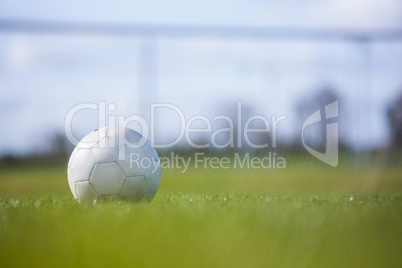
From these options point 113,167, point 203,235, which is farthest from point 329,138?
point 203,235

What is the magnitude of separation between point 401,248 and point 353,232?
0.33 meters

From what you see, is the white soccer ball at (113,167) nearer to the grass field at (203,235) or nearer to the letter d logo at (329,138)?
the grass field at (203,235)

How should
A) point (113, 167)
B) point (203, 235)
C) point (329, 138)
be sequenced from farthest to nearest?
1. point (329, 138)
2. point (113, 167)
3. point (203, 235)

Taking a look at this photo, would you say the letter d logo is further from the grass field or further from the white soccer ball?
the white soccer ball

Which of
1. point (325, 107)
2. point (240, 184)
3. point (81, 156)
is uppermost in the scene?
point (325, 107)

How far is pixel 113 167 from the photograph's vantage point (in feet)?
14.5

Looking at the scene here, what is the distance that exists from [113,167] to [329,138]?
407 centimetres

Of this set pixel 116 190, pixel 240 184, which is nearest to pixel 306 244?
pixel 116 190

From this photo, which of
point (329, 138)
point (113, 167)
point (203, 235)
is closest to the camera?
point (203, 235)

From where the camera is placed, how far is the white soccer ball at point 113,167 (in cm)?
443

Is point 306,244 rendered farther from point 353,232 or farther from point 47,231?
point 47,231

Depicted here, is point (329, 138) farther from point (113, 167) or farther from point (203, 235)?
point (203, 235)

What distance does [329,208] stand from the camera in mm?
3963

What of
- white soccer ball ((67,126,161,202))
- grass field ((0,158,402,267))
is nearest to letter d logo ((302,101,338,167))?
grass field ((0,158,402,267))
